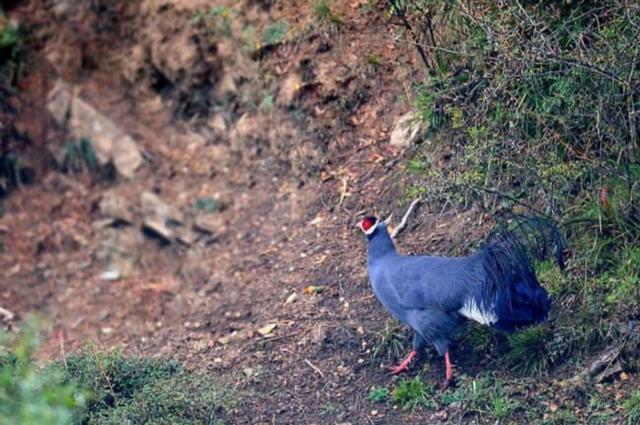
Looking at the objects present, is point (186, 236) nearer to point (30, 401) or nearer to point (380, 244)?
point (380, 244)

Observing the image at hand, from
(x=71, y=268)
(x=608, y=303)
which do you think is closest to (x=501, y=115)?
(x=608, y=303)

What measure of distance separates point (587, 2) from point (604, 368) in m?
2.40

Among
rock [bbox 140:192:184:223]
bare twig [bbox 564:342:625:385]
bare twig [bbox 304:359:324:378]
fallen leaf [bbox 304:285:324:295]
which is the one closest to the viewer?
bare twig [bbox 564:342:625:385]

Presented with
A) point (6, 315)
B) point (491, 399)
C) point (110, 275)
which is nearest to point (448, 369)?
point (491, 399)

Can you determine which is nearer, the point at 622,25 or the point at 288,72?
the point at 622,25

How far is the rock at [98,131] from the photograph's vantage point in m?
9.83

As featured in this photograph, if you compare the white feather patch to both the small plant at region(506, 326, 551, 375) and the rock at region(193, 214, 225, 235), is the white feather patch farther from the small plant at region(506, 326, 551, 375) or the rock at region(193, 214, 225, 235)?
the rock at region(193, 214, 225, 235)

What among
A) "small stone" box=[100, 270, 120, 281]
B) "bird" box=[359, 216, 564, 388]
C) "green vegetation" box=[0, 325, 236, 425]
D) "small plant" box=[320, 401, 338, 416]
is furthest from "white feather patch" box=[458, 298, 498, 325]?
"small stone" box=[100, 270, 120, 281]

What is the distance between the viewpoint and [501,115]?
21.2 ft

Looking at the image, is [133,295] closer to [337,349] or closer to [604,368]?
[337,349]

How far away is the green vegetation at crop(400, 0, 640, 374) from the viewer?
568cm

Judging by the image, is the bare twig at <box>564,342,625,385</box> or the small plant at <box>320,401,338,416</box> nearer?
the bare twig at <box>564,342,625,385</box>

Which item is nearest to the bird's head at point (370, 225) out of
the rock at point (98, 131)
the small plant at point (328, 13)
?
the small plant at point (328, 13)

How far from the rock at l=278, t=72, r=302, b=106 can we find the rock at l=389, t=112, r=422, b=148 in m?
1.09
